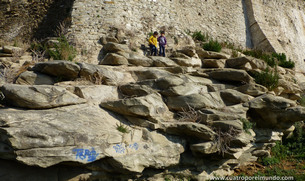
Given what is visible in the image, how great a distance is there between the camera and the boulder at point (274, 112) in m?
5.74

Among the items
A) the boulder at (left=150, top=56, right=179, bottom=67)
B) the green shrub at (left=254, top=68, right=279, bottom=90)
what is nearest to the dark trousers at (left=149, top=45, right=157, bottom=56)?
the boulder at (left=150, top=56, right=179, bottom=67)

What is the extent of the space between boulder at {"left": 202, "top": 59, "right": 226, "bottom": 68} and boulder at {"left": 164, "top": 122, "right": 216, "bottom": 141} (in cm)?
405

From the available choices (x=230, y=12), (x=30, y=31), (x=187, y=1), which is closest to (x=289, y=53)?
(x=230, y=12)

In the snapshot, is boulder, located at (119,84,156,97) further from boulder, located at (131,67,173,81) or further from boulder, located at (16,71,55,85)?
boulder, located at (16,71,55,85)

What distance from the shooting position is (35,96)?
14.6ft

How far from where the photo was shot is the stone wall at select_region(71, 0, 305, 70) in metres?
9.54

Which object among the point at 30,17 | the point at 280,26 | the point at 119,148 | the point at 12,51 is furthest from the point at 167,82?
the point at 280,26

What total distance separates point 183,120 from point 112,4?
686 cm

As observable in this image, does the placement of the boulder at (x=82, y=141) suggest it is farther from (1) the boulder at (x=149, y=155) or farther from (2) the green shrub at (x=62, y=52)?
(2) the green shrub at (x=62, y=52)

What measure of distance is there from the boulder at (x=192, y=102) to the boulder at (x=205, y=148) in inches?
41.0

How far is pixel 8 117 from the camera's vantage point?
3.77 m

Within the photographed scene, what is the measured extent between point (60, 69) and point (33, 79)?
0.73 metres

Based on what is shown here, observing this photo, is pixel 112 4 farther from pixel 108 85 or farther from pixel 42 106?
pixel 42 106

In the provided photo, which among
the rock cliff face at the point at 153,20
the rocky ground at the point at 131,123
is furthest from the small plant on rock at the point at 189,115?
the rock cliff face at the point at 153,20
